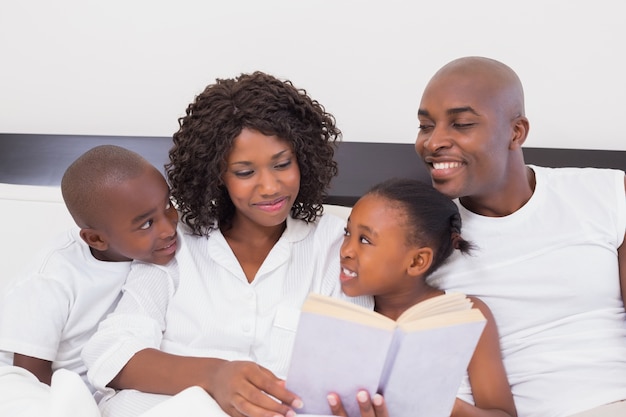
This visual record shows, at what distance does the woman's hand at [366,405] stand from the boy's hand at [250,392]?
0.18ft

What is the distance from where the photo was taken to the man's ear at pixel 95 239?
139 centimetres

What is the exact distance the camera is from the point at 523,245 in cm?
142

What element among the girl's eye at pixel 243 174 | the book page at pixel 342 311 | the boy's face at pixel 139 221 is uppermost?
the girl's eye at pixel 243 174

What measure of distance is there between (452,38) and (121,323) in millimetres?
1195

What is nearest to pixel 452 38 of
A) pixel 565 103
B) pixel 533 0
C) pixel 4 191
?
pixel 533 0

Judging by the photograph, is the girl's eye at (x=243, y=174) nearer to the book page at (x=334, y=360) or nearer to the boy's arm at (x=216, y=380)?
the boy's arm at (x=216, y=380)

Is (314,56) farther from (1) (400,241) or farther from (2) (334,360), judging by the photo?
(2) (334,360)

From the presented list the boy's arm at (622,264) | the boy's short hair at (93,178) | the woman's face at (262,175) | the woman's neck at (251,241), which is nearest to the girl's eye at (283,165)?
the woman's face at (262,175)

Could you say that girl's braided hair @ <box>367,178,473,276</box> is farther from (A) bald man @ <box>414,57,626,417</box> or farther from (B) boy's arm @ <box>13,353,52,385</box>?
(B) boy's arm @ <box>13,353,52,385</box>

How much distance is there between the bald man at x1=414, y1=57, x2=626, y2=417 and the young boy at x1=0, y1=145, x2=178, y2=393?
1.94 ft

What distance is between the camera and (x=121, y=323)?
52.1 inches

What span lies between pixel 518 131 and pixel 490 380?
0.53 metres

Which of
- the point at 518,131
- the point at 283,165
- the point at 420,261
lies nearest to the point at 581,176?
the point at 518,131

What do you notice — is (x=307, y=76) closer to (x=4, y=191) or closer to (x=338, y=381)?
(x=4, y=191)
